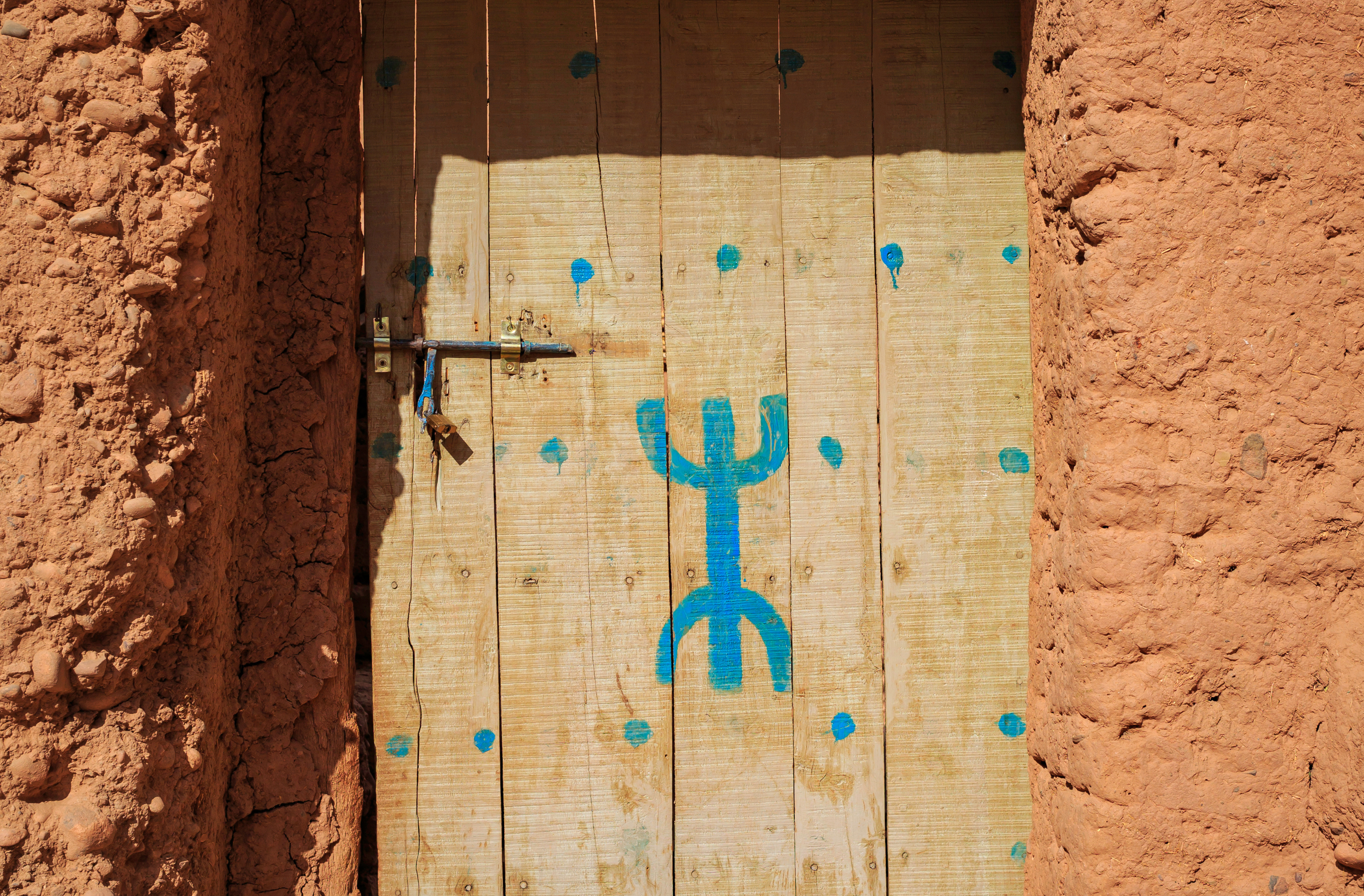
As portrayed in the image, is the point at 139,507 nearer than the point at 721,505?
Yes

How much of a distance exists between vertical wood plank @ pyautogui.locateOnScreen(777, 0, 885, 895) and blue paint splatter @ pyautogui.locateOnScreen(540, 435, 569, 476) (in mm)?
460

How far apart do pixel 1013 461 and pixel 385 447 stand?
1271 mm

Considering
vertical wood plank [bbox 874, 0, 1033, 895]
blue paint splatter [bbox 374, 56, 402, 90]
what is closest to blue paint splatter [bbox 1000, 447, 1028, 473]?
vertical wood plank [bbox 874, 0, 1033, 895]

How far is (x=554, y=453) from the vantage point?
70.9 inches

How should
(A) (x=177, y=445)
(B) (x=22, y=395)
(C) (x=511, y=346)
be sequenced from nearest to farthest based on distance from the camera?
(B) (x=22, y=395) → (A) (x=177, y=445) → (C) (x=511, y=346)

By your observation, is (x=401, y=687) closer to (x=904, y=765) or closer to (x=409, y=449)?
(x=409, y=449)

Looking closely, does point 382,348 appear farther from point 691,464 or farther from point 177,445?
point 691,464

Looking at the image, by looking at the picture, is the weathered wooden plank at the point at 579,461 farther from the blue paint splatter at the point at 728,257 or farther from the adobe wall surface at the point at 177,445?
the adobe wall surface at the point at 177,445

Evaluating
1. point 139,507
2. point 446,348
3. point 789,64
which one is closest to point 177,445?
point 139,507

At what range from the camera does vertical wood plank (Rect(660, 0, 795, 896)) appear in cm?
180

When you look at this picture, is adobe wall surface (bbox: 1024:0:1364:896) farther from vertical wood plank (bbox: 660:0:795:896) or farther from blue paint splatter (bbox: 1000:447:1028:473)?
vertical wood plank (bbox: 660:0:795:896)

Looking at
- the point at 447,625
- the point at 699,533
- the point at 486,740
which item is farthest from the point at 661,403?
the point at 486,740

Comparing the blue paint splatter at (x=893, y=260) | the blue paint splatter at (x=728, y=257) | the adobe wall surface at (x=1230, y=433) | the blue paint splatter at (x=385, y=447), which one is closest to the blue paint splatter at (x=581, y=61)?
the blue paint splatter at (x=728, y=257)

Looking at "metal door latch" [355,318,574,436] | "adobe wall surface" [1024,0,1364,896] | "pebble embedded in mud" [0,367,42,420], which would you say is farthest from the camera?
"metal door latch" [355,318,574,436]
